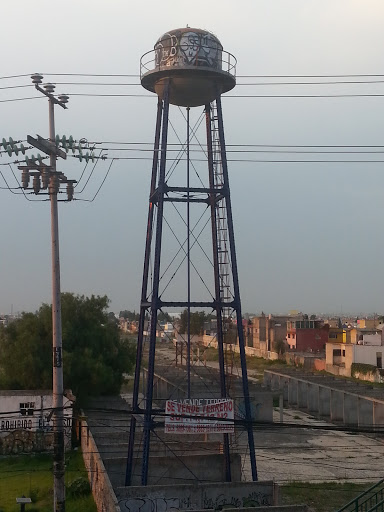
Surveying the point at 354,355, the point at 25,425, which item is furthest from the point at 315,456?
the point at 354,355

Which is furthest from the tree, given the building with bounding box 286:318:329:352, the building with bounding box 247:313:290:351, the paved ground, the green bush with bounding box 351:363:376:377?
the building with bounding box 247:313:290:351

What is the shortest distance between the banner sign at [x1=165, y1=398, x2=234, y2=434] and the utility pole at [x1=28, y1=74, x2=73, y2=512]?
6.02 m

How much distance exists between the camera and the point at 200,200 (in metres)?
22.9

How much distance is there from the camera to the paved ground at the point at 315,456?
27.4 meters

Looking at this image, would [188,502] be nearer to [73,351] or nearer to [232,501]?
[232,501]

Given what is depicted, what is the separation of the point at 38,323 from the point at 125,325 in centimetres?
16112

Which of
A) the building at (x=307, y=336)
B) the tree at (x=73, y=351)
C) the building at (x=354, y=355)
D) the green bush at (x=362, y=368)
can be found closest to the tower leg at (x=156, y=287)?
the tree at (x=73, y=351)

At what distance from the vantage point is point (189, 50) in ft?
72.4

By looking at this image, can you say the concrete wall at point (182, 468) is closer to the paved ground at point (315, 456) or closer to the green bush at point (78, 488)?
the green bush at point (78, 488)

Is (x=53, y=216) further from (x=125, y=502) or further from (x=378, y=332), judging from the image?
(x=378, y=332)

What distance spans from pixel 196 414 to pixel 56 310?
7.54m

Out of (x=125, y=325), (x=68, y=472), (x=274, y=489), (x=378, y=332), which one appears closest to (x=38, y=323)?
(x=68, y=472)

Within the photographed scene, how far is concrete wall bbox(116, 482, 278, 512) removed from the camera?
2041cm

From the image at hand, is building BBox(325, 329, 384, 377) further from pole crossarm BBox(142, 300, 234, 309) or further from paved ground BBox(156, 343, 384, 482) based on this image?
pole crossarm BBox(142, 300, 234, 309)
